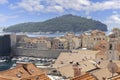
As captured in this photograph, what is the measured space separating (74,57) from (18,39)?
294 feet

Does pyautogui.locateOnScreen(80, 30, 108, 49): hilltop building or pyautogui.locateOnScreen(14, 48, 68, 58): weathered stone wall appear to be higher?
pyautogui.locateOnScreen(80, 30, 108, 49): hilltop building

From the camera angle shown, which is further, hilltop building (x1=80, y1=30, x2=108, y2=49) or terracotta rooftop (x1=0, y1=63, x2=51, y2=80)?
hilltop building (x1=80, y1=30, x2=108, y2=49)

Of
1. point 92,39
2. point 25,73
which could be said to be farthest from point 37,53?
point 25,73

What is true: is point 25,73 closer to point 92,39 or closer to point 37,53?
point 92,39

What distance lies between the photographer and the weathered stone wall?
135413mm

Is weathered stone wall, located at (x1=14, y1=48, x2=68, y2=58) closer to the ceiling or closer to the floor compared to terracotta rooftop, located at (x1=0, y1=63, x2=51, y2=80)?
closer to the floor

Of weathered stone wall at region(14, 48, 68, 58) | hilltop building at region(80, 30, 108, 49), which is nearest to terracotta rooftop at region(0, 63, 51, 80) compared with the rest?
weathered stone wall at region(14, 48, 68, 58)

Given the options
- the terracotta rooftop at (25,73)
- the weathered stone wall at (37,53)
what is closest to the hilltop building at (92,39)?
the weathered stone wall at (37,53)

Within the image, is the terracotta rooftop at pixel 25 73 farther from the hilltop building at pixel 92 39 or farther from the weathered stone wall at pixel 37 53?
the hilltop building at pixel 92 39

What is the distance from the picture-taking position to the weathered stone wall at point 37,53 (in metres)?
135

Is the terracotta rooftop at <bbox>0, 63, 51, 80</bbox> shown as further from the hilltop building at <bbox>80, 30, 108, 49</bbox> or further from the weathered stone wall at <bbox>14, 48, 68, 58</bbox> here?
the hilltop building at <bbox>80, 30, 108, 49</bbox>

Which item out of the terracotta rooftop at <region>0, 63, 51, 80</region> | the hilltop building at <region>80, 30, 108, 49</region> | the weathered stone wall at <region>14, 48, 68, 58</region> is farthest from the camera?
the hilltop building at <region>80, 30, 108, 49</region>

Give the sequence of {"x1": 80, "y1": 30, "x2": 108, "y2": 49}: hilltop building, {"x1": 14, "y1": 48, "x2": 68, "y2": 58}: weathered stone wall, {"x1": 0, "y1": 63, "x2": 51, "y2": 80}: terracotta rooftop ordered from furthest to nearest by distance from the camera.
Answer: {"x1": 80, "y1": 30, "x2": 108, "y2": 49}: hilltop building
{"x1": 14, "y1": 48, "x2": 68, "y2": 58}: weathered stone wall
{"x1": 0, "y1": 63, "x2": 51, "y2": 80}: terracotta rooftop

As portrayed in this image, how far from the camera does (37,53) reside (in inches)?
5576
